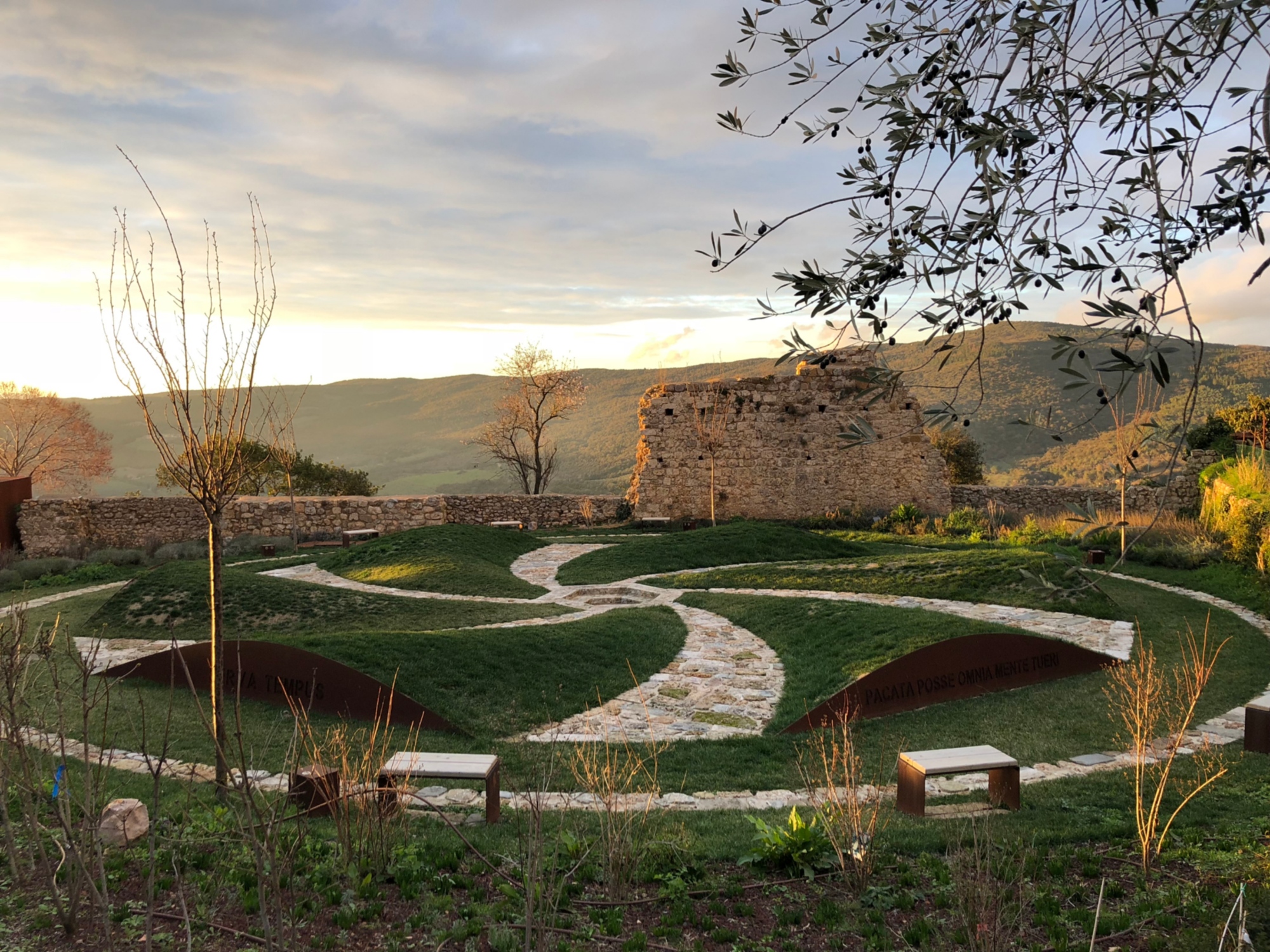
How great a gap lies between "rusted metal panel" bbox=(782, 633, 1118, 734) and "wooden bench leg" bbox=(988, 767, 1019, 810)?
5.85ft

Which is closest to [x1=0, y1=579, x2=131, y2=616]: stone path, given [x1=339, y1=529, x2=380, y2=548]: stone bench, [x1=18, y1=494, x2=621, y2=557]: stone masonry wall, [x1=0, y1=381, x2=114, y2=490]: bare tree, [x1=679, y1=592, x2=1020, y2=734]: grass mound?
[x1=18, y1=494, x2=621, y2=557]: stone masonry wall

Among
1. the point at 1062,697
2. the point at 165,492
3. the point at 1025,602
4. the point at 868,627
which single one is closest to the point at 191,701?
the point at 868,627

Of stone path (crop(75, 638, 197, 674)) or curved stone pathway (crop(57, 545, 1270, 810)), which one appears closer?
curved stone pathway (crop(57, 545, 1270, 810))

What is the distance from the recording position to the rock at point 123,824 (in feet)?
14.0

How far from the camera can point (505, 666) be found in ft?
26.5

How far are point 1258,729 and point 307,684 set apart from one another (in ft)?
24.6

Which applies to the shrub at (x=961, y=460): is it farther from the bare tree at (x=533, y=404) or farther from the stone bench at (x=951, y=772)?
the stone bench at (x=951, y=772)

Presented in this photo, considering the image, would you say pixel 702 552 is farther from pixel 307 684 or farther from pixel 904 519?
pixel 307 684

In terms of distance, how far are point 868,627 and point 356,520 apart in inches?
570

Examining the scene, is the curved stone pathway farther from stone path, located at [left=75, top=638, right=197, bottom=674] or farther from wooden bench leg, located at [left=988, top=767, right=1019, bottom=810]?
wooden bench leg, located at [left=988, top=767, right=1019, bottom=810]

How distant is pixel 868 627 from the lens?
919 cm

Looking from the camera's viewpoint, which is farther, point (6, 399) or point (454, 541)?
point (6, 399)

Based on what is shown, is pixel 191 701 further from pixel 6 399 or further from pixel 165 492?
pixel 165 492

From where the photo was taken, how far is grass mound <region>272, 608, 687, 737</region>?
727 cm
